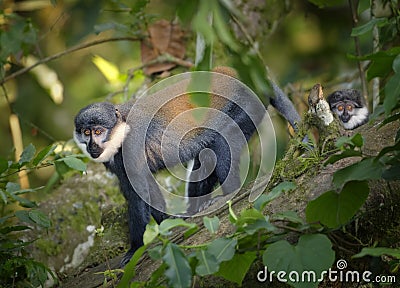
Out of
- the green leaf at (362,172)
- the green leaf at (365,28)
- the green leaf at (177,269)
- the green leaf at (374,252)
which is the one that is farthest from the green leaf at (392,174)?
the green leaf at (177,269)

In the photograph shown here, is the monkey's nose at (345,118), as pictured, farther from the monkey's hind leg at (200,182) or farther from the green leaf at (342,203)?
the green leaf at (342,203)

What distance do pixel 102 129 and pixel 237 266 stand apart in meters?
2.49

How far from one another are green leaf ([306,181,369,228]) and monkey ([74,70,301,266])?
2.29 meters

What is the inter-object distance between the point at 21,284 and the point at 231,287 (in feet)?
5.56

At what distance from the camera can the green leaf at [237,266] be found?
2.80 m

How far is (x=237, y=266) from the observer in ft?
9.24

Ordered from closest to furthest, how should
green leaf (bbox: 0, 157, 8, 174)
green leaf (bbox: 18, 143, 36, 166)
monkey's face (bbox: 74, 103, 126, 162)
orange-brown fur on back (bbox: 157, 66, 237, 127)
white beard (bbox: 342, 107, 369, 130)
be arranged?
1. green leaf (bbox: 0, 157, 8, 174)
2. green leaf (bbox: 18, 143, 36, 166)
3. monkey's face (bbox: 74, 103, 126, 162)
4. orange-brown fur on back (bbox: 157, 66, 237, 127)
5. white beard (bbox: 342, 107, 369, 130)

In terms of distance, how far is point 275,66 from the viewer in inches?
267

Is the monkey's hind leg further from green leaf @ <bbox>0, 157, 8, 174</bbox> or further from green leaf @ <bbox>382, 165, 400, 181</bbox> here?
green leaf @ <bbox>382, 165, 400, 181</bbox>

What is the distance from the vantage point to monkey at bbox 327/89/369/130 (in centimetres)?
574

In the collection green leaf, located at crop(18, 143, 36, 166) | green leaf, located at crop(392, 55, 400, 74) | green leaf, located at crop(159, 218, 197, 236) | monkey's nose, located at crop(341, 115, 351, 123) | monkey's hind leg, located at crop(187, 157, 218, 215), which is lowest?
monkey's hind leg, located at crop(187, 157, 218, 215)

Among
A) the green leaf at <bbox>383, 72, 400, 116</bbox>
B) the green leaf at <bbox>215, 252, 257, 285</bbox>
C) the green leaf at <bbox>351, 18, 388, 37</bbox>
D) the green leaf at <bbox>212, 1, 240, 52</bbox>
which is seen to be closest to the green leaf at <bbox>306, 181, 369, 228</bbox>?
the green leaf at <bbox>215, 252, 257, 285</bbox>

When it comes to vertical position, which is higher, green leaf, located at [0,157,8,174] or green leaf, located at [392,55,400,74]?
green leaf, located at [392,55,400,74]

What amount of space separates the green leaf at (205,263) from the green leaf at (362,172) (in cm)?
64
